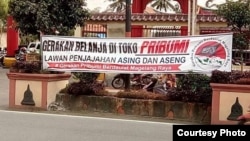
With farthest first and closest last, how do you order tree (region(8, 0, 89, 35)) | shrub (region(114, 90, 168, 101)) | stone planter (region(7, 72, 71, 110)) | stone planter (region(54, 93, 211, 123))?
tree (region(8, 0, 89, 35)) → stone planter (region(7, 72, 71, 110)) → shrub (region(114, 90, 168, 101)) → stone planter (region(54, 93, 211, 123))

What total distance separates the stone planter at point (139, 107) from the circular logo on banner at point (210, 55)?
1000 millimetres

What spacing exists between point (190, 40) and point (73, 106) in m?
3.31

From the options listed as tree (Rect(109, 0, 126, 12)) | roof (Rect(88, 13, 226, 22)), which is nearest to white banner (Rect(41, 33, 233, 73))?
roof (Rect(88, 13, 226, 22))

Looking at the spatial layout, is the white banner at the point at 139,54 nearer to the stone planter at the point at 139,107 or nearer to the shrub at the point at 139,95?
the shrub at the point at 139,95

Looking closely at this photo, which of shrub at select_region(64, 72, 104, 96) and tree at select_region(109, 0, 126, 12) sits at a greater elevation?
tree at select_region(109, 0, 126, 12)

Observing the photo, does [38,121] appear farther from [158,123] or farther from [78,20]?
[78,20]

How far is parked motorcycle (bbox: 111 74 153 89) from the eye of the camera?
680 inches

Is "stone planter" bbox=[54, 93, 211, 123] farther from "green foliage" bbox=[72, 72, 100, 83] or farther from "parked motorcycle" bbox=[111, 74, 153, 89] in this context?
"parked motorcycle" bbox=[111, 74, 153, 89]

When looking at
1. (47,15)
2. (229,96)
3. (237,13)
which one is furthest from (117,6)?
(229,96)

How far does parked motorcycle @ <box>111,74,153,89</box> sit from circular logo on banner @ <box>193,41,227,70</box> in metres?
5.35

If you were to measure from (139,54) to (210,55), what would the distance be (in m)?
1.76

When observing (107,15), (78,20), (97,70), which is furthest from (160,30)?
(97,70)

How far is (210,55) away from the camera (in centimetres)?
1163

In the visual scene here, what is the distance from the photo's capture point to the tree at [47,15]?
13.4 metres
